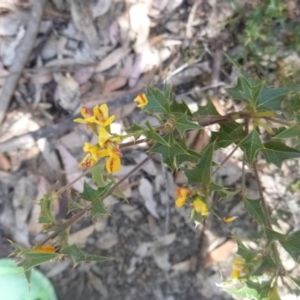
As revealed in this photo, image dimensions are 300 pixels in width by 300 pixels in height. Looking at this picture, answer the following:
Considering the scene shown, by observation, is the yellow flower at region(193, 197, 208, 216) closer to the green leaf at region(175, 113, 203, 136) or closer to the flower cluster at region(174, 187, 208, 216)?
the flower cluster at region(174, 187, 208, 216)

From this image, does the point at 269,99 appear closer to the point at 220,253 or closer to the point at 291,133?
the point at 291,133

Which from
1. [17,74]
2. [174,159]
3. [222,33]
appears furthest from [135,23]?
[174,159]

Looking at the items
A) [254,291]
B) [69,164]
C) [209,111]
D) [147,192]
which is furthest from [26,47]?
[254,291]

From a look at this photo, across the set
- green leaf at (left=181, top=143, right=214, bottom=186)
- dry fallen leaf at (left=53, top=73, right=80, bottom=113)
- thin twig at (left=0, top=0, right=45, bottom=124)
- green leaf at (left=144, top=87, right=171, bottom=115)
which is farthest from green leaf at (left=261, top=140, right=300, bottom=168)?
thin twig at (left=0, top=0, right=45, bottom=124)

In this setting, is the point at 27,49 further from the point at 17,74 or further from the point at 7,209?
the point at 7,209

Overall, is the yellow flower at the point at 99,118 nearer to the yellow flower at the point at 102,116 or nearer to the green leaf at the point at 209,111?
the yellow flower at the point at 102,116

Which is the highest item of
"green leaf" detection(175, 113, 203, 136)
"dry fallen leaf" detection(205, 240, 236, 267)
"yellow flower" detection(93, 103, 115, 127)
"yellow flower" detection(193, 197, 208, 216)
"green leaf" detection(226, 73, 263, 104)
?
"yellow flower" detection(93, 103, 115, 127)
